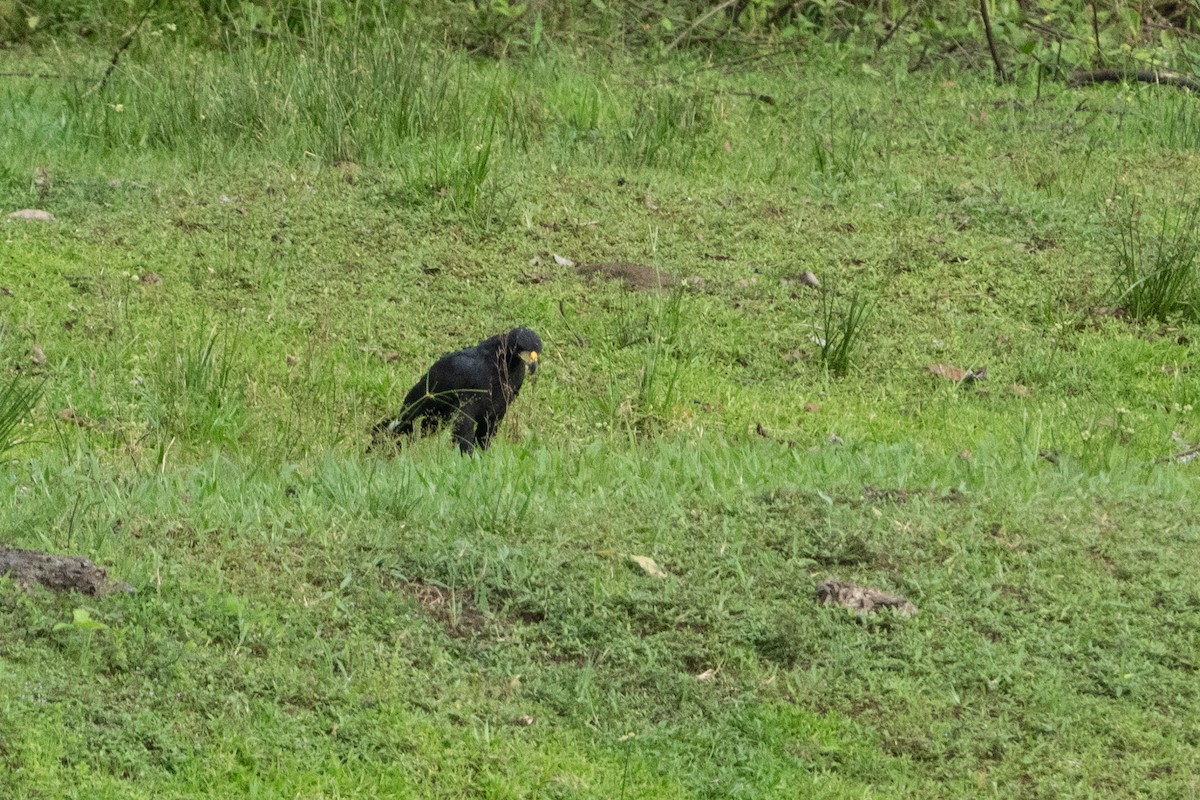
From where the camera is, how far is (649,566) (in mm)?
4723

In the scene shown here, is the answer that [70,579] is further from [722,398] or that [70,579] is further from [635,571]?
[722,398]

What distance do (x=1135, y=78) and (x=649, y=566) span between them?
9719 mm

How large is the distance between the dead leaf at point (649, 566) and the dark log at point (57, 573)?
148cm

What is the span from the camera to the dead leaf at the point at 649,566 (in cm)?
470

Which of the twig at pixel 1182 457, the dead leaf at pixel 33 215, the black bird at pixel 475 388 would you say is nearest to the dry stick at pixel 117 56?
the dead leaf at pixel 33 215

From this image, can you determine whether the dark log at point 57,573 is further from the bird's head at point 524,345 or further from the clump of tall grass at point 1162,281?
the clump of tall grass at point 1162,281

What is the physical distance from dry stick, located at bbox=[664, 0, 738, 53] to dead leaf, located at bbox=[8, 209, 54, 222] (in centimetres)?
576

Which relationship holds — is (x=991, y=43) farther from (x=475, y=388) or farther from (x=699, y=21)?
(x=475, y=388)

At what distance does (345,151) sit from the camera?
9742mm

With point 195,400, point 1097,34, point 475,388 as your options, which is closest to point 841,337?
point 475,388

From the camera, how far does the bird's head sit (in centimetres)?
682

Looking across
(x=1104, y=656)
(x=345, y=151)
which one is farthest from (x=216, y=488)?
(x=345, y=151)

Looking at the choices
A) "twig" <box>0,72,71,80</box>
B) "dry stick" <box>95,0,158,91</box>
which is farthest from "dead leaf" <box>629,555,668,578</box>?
"twig" <box>0,72,71,80</box>

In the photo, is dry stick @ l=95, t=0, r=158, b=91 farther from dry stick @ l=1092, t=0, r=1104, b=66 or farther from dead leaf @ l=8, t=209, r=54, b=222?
dry stick @ l=1092, t=0, r=1104, b=66
